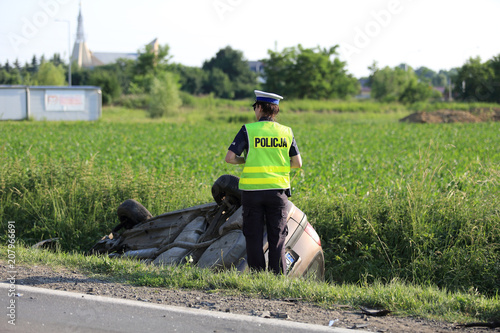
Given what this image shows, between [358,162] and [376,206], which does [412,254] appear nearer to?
[376,206]

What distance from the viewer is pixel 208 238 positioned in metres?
5.91

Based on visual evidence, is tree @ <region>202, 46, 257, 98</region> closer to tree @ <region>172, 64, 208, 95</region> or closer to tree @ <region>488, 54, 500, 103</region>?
tree @ <region>172, 64, 208, 95</region>

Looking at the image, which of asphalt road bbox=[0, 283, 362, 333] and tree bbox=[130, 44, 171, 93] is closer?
asphalt road bbox=[0, 283, 362, 333]

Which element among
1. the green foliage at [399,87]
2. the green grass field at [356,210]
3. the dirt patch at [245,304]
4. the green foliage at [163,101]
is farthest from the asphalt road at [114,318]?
the green foliage at [399,87]

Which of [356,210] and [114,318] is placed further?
[356,210]

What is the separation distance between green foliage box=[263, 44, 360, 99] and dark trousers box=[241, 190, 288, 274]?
221 feet

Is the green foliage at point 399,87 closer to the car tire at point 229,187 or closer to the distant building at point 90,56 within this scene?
the distant building at point 90,56

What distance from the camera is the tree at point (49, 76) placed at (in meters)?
69.1

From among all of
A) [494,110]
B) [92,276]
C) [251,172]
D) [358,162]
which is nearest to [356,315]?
[251,172]

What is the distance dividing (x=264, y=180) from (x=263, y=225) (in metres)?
0.47

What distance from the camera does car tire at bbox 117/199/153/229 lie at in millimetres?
7004

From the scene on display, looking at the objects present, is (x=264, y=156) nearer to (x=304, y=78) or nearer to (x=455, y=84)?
(x=304, y=78)

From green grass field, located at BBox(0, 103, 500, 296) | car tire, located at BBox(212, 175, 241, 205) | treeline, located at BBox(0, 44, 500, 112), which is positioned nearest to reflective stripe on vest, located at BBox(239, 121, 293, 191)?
car tire, located at BBox(212, 175, 241, 205)

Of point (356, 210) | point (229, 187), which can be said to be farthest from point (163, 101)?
point (229, 187)
